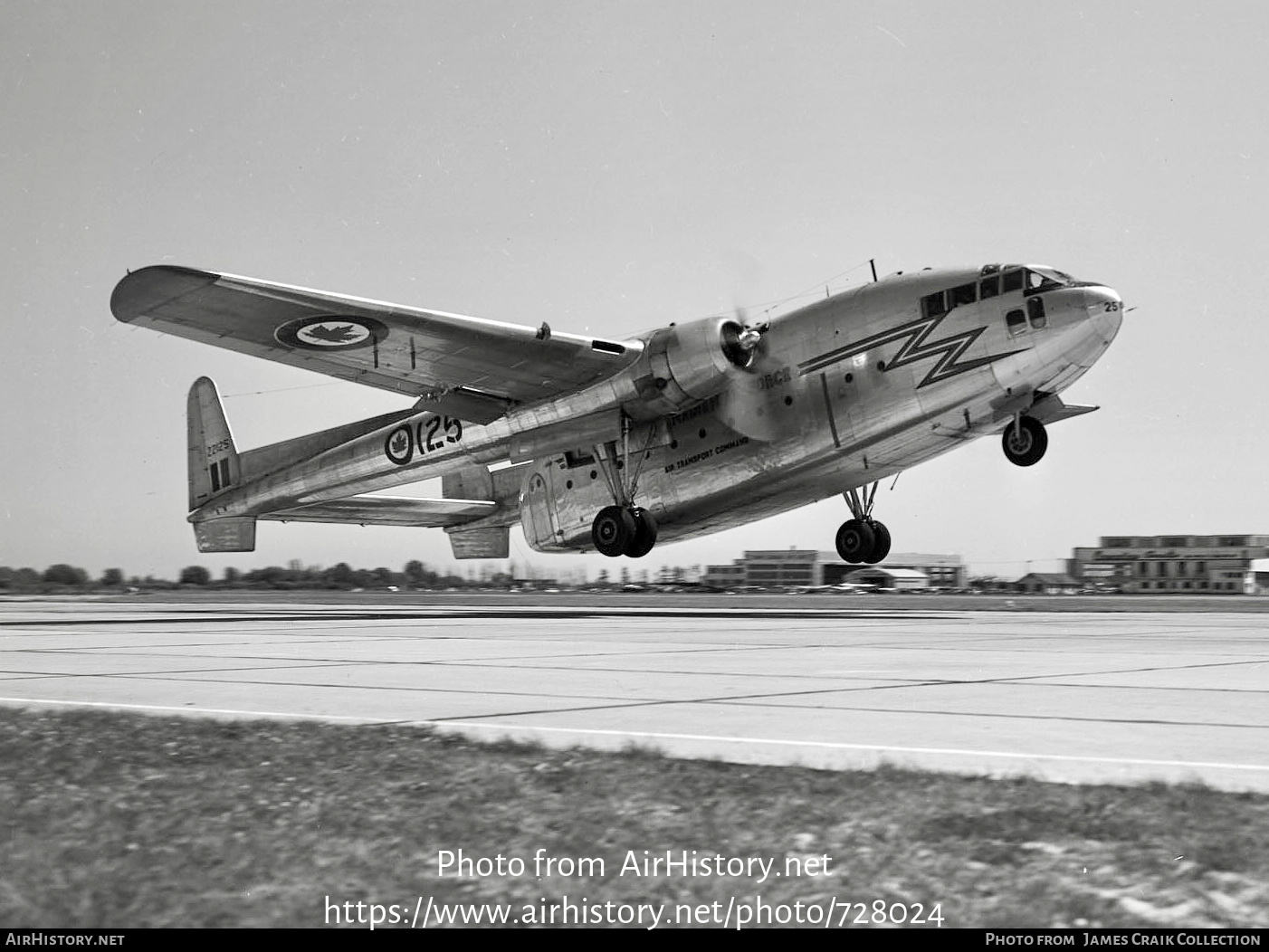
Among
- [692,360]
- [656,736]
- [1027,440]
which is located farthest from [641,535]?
[656,736]

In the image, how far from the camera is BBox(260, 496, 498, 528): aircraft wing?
3569cm

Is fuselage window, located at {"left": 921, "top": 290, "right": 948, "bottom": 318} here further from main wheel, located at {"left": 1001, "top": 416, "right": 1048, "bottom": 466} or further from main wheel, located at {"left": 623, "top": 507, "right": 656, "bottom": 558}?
main wheel, located at {"left": 623, "top": 507, "right": 656, "bottom": 558}

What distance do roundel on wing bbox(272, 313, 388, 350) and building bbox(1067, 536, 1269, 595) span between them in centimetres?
12111

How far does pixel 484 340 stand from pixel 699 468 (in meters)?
5.87

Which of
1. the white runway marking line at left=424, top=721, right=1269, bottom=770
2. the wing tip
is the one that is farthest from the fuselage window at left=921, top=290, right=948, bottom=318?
the white runway marking line at left=424, top=721, right=1269, bottom=770

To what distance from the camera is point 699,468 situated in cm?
2903

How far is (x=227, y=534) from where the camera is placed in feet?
119

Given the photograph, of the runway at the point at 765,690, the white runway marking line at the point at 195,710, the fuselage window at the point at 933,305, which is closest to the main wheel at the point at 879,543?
the fuselage window at the point at 933,305

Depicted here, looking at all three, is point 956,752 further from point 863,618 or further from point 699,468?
point 699,468

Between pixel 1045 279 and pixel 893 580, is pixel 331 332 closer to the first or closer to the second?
pixel 1045 279

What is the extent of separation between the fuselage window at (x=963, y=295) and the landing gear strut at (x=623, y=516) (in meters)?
7.78

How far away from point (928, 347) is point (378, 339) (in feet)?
38.2

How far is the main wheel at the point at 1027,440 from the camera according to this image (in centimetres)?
2630
